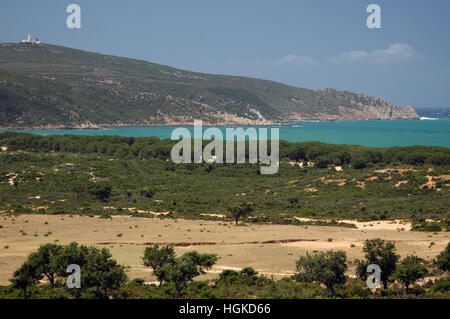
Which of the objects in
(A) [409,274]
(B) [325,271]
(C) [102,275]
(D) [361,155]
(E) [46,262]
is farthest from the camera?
(D) [361,155]

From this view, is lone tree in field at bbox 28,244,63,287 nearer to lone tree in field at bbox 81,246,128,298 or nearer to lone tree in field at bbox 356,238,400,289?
lone tree in field at bbox 81,246,128,298

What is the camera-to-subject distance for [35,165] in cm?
6272

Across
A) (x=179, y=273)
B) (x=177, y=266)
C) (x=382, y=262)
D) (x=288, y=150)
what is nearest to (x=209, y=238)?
(x=177, y=266)

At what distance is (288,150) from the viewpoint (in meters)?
75.6

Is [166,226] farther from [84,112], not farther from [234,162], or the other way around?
[84,112]

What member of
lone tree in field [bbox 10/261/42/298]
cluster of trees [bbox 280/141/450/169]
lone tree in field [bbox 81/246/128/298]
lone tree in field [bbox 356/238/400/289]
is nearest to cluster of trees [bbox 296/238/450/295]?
lone tree in field [bbox 356/238/400/289]

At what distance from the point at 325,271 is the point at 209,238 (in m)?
11.6

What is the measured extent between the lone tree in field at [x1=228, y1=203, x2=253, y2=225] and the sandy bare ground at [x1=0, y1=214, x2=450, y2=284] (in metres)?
0.97

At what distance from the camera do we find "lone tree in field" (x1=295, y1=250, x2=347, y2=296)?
18.7 metres

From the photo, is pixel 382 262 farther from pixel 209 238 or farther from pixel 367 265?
pixel 209 238

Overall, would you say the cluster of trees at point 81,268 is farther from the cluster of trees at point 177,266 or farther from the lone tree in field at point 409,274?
the lone tree in field at point 409,274

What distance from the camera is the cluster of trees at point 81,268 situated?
715 inches
